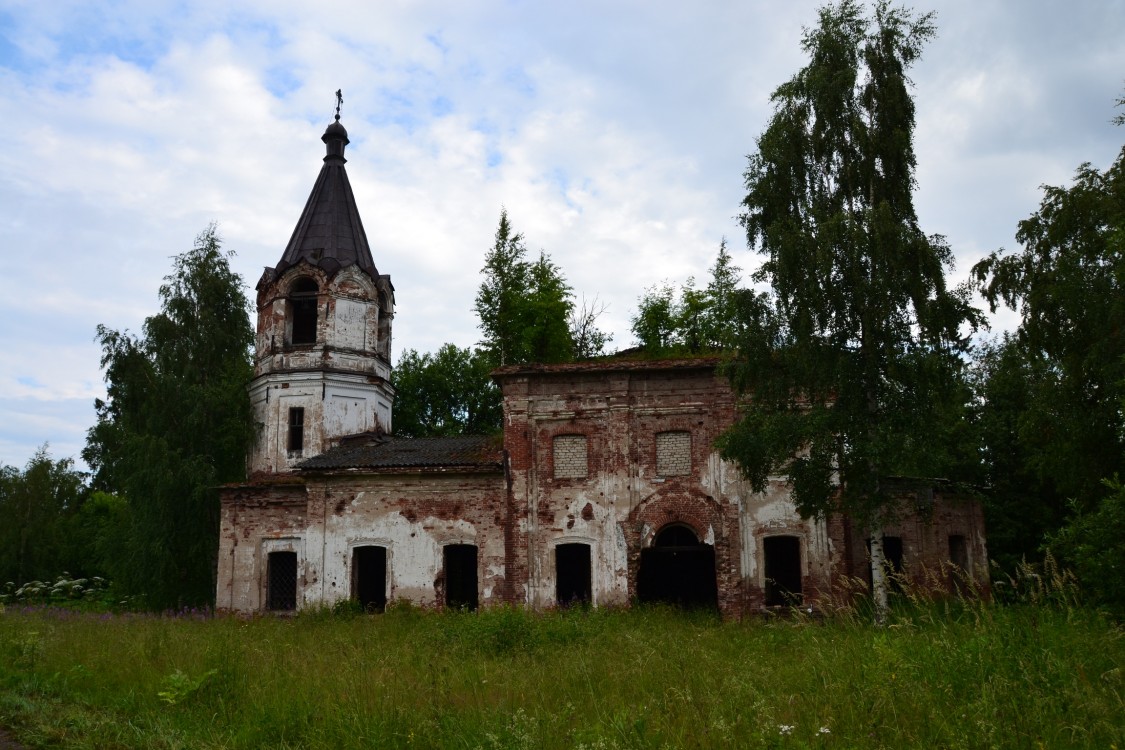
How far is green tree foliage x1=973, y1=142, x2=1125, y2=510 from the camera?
17.1 meters

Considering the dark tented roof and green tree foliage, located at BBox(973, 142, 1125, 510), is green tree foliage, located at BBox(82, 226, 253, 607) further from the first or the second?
green tree foliage, located at BBox(973, 142, 1125, 510)

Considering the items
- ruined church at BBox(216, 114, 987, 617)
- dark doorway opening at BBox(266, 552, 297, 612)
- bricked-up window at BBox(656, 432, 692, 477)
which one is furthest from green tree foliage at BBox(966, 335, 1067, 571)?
dark doorway opening at BBox(266, 552, 297, 612)

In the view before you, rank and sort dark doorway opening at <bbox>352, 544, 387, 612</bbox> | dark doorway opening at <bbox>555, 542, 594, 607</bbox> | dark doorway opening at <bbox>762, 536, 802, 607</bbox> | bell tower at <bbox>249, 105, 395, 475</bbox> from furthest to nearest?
bell tower at <bbox>249, 105, 395, 475</bbox> < dark doorway opening at <bbox>352, 544, 387, 612</bbox> < dark doorway opening at <bbox>555, 542, 594, 607</bbox> < dark doorway opening at <bbox>762, 536, 802, 607</bbox>

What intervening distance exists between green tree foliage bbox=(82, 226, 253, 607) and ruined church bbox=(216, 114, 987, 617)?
104 inches

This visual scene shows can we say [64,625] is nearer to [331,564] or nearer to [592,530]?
[331,564]

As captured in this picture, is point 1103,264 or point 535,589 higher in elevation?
point 1103,264

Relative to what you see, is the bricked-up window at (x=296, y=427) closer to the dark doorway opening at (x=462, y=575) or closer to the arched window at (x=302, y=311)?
the arched window at (x=302, y=311)

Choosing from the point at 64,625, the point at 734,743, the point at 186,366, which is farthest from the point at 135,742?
the point at 186,366

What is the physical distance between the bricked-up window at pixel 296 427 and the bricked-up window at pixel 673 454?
1163cm

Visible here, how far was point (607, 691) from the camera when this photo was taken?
8.30m

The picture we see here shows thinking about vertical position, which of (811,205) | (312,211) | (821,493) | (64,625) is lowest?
(64,625)

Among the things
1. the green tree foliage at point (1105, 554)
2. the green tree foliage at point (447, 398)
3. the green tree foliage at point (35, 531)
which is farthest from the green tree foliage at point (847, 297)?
the green tree foliage at point (35, 531)

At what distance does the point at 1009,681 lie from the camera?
6113 millimetres

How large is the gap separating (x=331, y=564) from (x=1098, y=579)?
16.8 m
